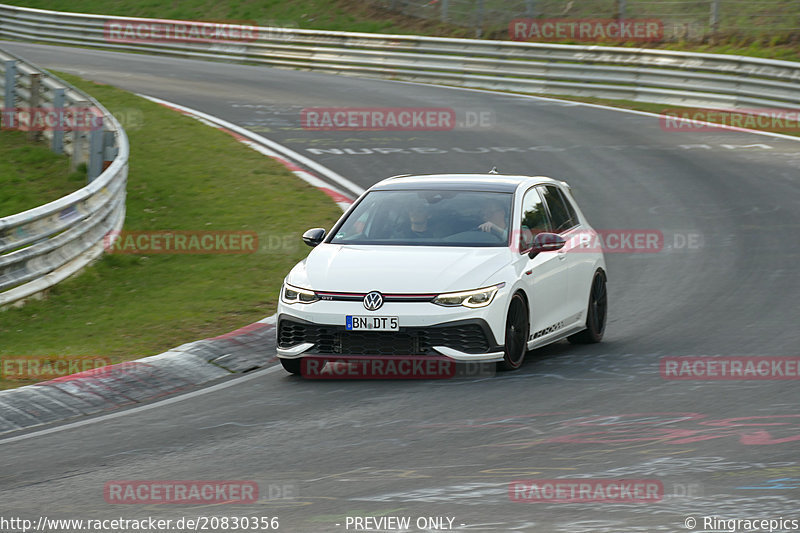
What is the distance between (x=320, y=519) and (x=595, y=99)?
959 inches

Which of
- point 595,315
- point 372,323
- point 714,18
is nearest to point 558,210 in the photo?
point 595,315

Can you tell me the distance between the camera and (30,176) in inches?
763

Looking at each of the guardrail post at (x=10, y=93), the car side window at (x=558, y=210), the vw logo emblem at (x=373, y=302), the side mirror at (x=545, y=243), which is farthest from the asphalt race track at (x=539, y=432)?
the guardrail post at (x=10, y=93)

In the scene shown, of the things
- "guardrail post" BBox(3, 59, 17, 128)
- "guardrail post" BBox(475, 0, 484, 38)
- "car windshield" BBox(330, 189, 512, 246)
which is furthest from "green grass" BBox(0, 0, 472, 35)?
"car windshield" BBox(330, 189, 512, 246)

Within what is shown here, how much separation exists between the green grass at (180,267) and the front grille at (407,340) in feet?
6.55

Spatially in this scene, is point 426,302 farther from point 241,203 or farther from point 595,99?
point 595,99

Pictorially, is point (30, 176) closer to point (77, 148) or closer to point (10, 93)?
point (77, 148)

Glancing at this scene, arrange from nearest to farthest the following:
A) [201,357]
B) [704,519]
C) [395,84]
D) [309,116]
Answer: [704,519] → [201,357] → [309,116] → [395,84]

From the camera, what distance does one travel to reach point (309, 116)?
26797mm

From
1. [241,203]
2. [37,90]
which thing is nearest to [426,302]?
[241,203]

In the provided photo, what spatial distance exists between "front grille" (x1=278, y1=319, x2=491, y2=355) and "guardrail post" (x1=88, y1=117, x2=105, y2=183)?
8.94 m

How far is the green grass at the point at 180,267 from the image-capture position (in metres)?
12.1

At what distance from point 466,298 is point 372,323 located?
746 millimetres

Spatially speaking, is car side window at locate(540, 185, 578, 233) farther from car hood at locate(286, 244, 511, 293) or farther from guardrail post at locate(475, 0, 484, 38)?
guardrail post at locate(475, 0, 484, 38)
